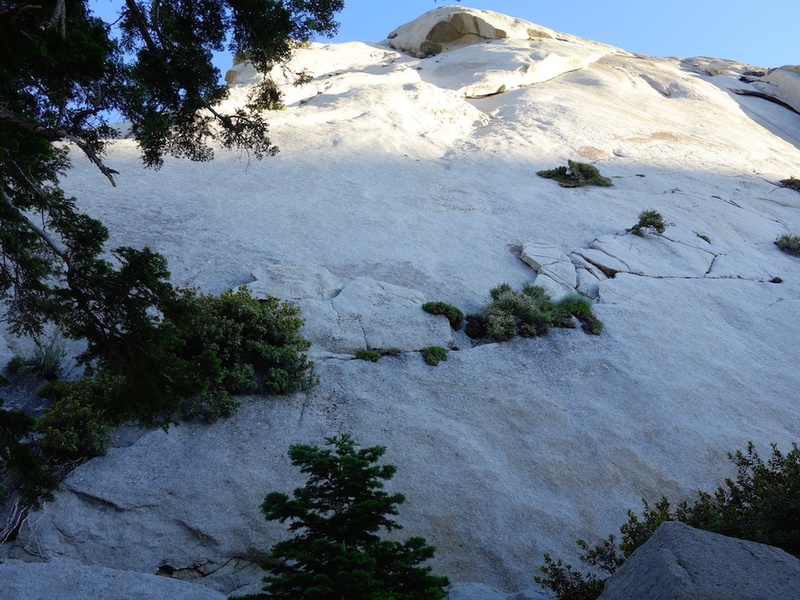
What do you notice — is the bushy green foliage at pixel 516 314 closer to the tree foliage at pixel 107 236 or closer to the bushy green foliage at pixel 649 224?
the tree foliage at pixel 107 236

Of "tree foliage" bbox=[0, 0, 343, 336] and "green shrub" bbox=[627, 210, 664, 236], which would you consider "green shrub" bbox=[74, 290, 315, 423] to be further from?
"green shrub" bbox=[627, 210, 664, 236]

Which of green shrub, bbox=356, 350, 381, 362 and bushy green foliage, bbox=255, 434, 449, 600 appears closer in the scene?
bushy green foliage, bbox=255, 434, 449, 600

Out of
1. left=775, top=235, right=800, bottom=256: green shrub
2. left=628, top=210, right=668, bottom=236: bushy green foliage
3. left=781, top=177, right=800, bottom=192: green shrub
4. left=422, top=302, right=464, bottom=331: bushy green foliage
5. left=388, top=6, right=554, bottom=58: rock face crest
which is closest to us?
left=422, top=302, right=464, bottom=331: bushy green foliage

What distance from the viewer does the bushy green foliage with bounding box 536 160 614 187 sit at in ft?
65.0

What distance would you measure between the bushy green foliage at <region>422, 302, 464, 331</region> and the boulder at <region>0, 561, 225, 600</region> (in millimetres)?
6313

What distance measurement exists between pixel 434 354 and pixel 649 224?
869 cm

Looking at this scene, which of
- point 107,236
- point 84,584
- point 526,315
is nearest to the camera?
point 84,584

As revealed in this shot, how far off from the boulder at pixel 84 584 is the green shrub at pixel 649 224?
13.3 meters

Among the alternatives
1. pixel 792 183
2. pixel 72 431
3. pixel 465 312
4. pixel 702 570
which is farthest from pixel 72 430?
pixel 792 183

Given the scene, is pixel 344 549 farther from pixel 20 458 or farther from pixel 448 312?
pixel 448 312

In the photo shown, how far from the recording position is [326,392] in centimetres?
963

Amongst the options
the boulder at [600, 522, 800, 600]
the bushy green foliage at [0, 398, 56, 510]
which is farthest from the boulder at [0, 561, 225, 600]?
the boulder at [600, 522, 800, 600]

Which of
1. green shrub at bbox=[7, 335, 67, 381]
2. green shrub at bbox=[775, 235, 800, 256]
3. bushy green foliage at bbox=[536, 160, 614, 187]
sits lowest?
green shrub at bbox=[775, 235, 800, 256]

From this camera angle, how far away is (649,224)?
659 inches
